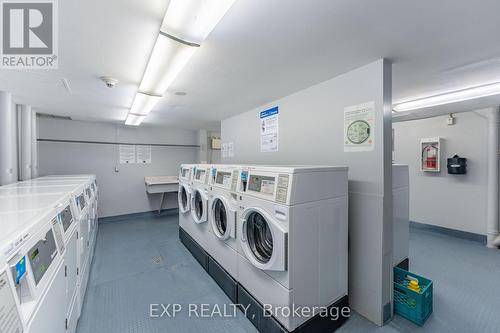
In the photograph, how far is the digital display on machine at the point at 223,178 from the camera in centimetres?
218

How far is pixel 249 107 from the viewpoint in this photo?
3373mm

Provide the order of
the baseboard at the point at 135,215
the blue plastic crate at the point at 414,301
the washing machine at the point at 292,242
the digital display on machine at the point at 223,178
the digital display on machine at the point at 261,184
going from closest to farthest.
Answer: the washing machine at the point at 292,242 < the digital display on machine at the point at 261,184 < the blue plastic crate at the point at 414,301 < the digital display on machine at the point at 223,178 < the baseboard at the point at 135,215

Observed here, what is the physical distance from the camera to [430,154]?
12.9 feet

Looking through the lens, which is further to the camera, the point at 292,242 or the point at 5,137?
the point at 5,137

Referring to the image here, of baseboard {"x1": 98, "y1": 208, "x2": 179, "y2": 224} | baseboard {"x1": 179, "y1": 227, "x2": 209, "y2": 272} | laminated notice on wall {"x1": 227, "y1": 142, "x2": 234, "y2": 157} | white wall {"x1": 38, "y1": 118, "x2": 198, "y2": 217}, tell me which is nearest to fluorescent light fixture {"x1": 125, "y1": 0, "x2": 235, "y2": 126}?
baseboard {"x1": 179, "y1": 227, "x2": 209, "y2": 272}

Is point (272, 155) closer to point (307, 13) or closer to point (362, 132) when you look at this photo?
point (362, 132)

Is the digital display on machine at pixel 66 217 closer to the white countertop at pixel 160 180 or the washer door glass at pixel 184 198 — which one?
the washer door glass at pixel 184 198

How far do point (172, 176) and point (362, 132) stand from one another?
15.3ft

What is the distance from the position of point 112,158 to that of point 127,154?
31cm

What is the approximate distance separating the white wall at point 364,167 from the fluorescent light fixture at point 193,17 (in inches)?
56.3

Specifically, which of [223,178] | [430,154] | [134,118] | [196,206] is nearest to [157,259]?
[196,206]

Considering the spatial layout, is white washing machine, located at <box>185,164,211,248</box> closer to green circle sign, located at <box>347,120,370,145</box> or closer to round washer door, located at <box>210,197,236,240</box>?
round washer door, located at <box>210,197,236,240</box>

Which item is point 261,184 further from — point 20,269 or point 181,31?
point 20,269

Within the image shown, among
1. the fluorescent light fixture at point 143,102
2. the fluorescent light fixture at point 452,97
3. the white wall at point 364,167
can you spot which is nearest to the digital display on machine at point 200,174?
the fluorescent light fixture at point 143,102
